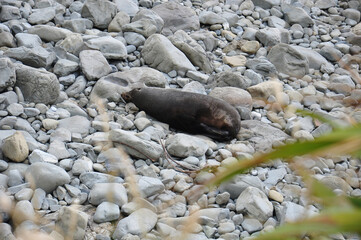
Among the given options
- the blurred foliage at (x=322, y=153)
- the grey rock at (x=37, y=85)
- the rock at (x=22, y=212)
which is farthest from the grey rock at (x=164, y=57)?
the blurred foliage at (x=322, y=153)

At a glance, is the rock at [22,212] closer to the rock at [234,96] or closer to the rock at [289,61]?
the rock at [234,96]

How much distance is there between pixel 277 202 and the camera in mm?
3117

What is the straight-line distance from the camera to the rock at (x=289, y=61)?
5055 millimetres

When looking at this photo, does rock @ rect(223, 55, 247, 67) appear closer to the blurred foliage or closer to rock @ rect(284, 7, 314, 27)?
rock @ rect(284, 7, 314, 27)

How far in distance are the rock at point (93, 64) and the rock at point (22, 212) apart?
1700mm

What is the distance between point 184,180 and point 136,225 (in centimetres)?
60

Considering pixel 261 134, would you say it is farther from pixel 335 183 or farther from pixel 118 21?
pixel 118 21

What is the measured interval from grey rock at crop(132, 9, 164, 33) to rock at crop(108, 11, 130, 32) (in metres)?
0.10

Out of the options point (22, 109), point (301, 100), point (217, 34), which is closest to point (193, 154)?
point (22, 109)

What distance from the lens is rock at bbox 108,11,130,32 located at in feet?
16.7

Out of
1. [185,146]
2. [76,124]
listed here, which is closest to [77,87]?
[76,124]

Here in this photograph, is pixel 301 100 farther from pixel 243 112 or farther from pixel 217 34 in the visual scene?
pixel 217 34

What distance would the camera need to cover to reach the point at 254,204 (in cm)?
295

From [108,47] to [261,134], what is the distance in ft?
5.07
